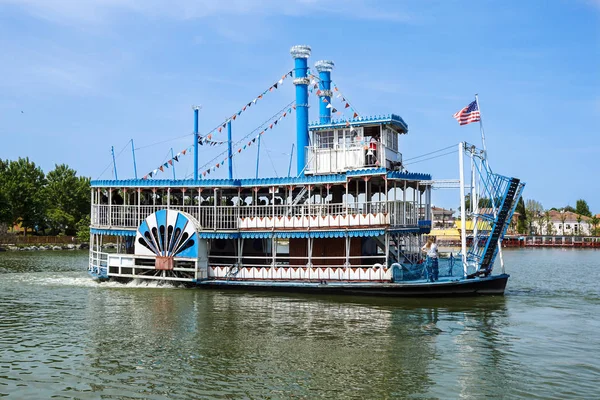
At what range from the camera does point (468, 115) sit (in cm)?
2642

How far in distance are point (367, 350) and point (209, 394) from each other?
5323mm

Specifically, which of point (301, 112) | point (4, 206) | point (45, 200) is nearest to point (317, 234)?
point (301, 112)

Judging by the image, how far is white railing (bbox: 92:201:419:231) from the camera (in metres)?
26.7

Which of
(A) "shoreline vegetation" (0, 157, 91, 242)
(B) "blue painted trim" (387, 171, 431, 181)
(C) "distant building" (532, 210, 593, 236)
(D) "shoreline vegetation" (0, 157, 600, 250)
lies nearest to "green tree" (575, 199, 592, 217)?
(C) "distant building" (532, 210, 593, 236)

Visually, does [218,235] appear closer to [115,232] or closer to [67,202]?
[115,232]

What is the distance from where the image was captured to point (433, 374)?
14562 millimetres

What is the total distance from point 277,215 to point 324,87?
8.49 metres

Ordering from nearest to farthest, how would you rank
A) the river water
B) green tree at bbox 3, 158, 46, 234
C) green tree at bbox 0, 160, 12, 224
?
1. the river water
2. green tree at bbox 0, 160, 12, 224
3. green tree at bbox 3, 158, 46, 234

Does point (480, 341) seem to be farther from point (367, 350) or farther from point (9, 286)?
point (9, 286)

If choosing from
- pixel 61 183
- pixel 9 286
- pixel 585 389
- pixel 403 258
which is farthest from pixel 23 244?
pixel 585 389

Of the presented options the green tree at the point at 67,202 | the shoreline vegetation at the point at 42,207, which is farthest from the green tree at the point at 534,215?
the green tree at the point at 67,202

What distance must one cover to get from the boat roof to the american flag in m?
3.07

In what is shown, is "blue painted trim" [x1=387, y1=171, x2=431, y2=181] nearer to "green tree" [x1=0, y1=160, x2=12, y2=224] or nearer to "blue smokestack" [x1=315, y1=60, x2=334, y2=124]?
"blue smokestack" [x1=315, y1=60, x2=334, y2=124]

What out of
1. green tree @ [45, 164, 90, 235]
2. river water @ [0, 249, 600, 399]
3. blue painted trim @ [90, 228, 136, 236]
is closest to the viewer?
river water @ [0, 249, 600, 399]
